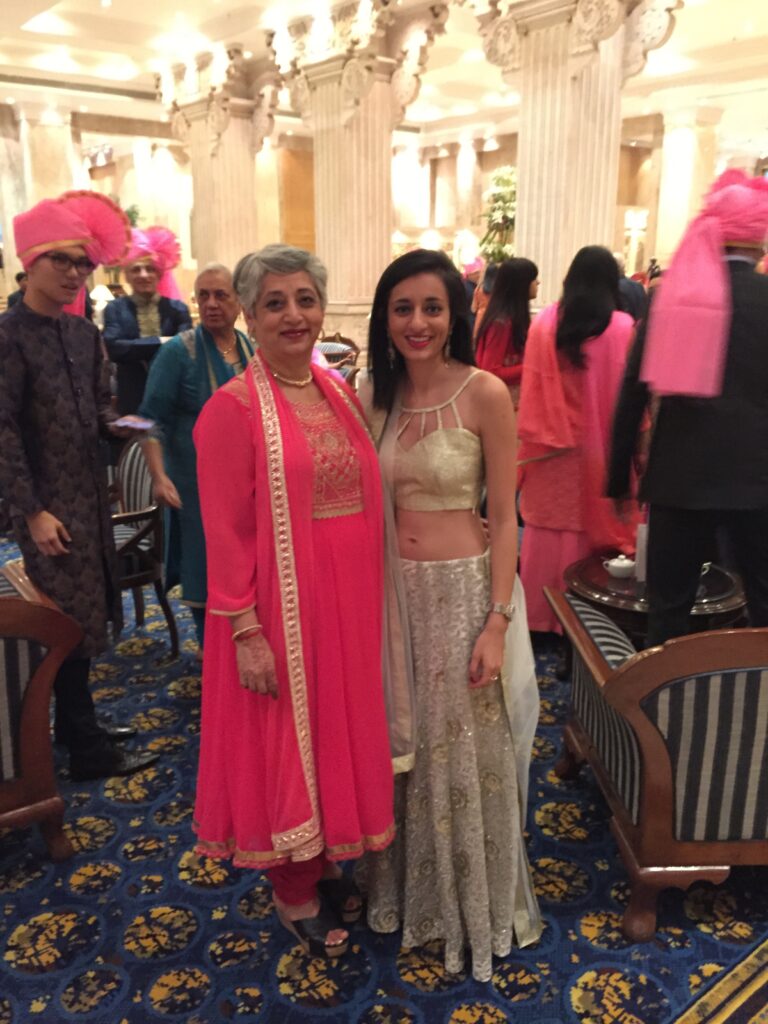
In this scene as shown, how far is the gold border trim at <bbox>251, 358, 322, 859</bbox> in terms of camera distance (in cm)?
154

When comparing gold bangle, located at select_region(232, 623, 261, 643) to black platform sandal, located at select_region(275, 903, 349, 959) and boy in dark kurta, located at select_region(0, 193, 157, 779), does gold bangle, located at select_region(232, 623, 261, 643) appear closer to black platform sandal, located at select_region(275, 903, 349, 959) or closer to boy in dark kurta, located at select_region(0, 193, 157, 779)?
black platform sandal, located at select_region(275, 903, 349, 959)

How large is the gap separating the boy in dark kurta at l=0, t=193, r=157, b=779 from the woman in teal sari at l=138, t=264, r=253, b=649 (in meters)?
0.23

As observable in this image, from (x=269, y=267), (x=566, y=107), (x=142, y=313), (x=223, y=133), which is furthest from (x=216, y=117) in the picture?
(x=269, y=267)

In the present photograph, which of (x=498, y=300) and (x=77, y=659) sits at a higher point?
(x=498, y=300)

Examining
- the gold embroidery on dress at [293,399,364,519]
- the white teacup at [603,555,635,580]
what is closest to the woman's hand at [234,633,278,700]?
the gold embroidery on dress at [293,399,364,519]

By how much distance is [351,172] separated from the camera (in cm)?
851

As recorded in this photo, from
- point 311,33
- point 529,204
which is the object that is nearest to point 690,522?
point 529,204

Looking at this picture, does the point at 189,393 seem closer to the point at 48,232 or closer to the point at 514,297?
the point at 48,232

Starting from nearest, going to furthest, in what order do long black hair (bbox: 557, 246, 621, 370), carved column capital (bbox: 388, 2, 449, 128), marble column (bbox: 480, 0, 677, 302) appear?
long black hair (bbox: 557, 246, 621, 370) → marble column (bbox: 480, 0, 677, 302) → carved column capital (bbox: 388, 2, 449, 128)

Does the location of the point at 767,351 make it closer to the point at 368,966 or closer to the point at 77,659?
the point at 368,966

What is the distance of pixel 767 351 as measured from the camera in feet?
6.66

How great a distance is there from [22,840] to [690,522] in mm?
2076

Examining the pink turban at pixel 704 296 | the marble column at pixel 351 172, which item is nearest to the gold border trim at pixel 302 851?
the pink turban at pixel 704 296

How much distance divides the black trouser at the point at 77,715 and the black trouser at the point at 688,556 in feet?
5.62
